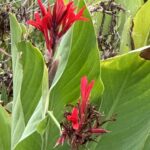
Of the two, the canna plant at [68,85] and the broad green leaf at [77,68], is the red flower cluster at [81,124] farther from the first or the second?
the broad green leaf at [77,68]

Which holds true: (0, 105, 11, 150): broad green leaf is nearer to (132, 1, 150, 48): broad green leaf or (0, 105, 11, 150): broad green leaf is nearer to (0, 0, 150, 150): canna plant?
(0, 0, 150, 150): canna plant

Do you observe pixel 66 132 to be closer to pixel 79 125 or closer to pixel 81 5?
pixel 79 125

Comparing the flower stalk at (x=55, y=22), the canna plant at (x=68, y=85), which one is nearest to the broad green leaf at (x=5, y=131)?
the canna plant at (x=68, y=85)

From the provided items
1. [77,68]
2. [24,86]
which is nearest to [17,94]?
[24,86]

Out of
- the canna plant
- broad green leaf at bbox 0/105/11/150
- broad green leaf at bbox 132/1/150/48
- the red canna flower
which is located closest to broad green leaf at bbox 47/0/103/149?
the canna plant

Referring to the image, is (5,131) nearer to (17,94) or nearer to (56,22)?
(17,94)

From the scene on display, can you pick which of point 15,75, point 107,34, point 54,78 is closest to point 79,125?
point 54,78
